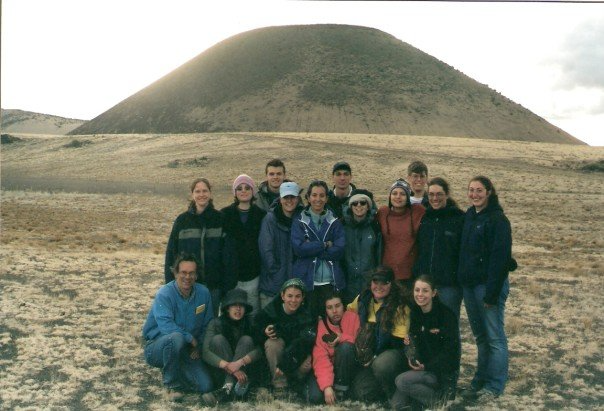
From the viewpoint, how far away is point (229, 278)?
6570 mm

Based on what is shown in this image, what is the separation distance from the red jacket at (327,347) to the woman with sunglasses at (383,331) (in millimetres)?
119

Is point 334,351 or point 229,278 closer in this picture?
point 334,351

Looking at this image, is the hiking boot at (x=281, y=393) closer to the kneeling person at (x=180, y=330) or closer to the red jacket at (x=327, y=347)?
the red jacket at (x=327, y=347)

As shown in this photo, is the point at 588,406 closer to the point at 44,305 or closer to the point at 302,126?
the point at 44,305

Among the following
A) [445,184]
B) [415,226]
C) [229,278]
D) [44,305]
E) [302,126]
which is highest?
[302,126]

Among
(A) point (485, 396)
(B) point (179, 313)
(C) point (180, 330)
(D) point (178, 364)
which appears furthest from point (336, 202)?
(A) point (485, 396)

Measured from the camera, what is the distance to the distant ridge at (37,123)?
178 metres

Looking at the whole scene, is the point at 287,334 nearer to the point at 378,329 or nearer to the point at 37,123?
the point at 378,329

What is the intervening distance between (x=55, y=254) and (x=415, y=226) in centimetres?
1110

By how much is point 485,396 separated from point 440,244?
5.62 ft

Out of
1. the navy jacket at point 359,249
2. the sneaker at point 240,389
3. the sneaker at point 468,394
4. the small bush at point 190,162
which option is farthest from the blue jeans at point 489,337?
the small bush at point 190,162

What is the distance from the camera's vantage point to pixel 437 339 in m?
5.62

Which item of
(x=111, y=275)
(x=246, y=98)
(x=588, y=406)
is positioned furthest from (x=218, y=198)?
(x=246, y=98)

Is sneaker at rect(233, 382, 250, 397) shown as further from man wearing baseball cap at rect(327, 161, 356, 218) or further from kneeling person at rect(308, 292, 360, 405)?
man wearing baseball cap at rect(327, 161, 356, 218)
